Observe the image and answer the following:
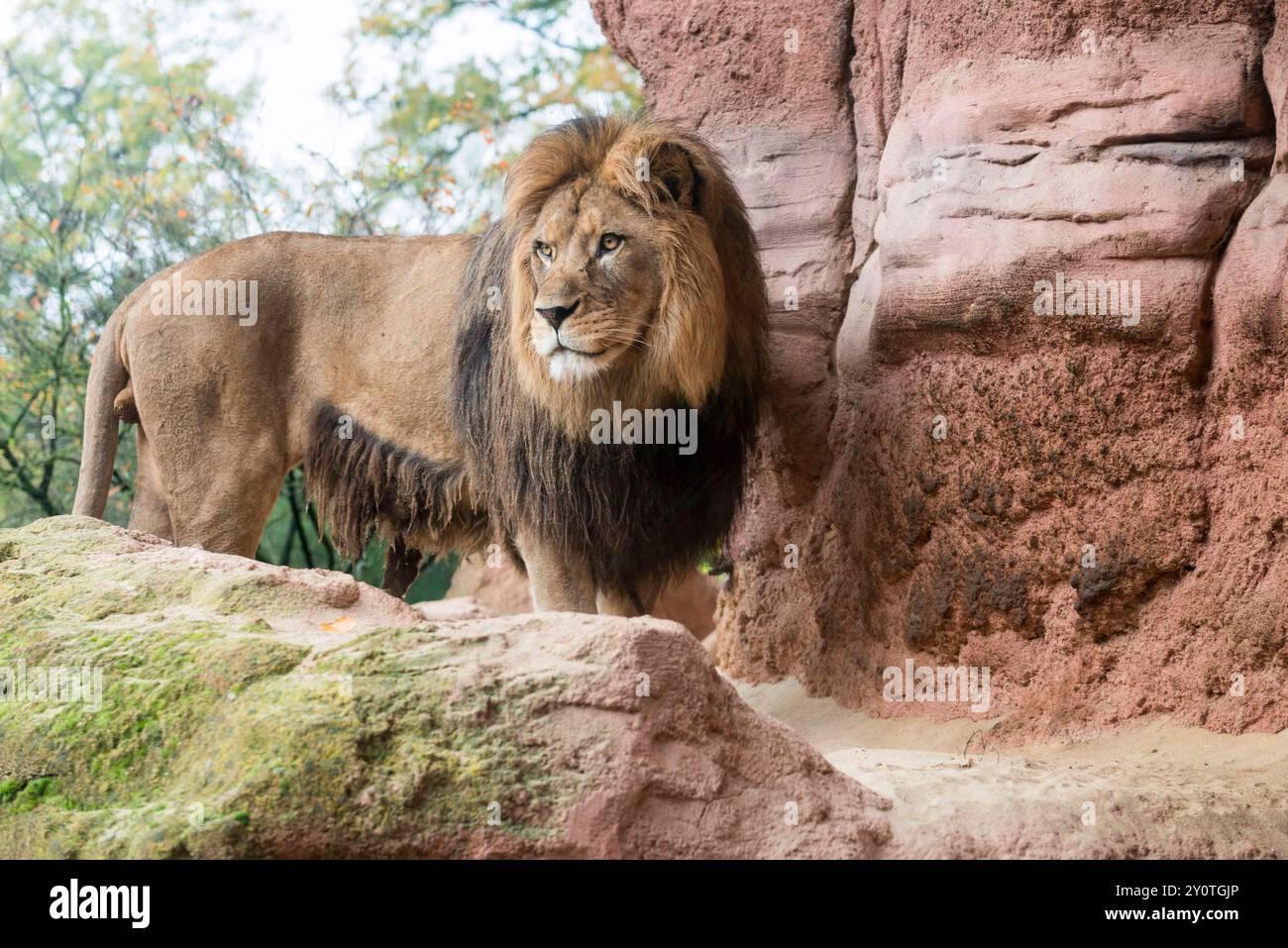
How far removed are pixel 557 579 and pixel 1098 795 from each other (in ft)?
8.16

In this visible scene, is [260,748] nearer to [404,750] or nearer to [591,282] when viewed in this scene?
[404,750]

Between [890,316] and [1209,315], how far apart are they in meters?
1.21

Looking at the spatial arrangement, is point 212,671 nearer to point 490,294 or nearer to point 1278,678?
point 490,294

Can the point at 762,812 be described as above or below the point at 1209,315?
below

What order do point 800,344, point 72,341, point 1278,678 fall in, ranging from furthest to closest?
point 72,341 < point 800,344 < point 1278,678

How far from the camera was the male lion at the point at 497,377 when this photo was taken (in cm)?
526

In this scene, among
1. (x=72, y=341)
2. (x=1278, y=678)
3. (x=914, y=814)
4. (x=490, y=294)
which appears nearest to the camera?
(x=914, y=814)

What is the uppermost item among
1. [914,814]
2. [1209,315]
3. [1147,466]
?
[1209,315]

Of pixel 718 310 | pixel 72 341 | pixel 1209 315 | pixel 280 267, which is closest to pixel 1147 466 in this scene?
pixel 1209 315

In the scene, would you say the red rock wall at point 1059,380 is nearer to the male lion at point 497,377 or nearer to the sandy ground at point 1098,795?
the sandy ground at point 1098,795

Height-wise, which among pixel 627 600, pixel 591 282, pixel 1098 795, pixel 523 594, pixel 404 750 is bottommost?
pixel 1098 795

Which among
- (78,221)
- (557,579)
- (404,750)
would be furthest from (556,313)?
(78,221)

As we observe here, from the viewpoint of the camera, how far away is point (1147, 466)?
4.74 m

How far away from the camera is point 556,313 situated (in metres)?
5.02
